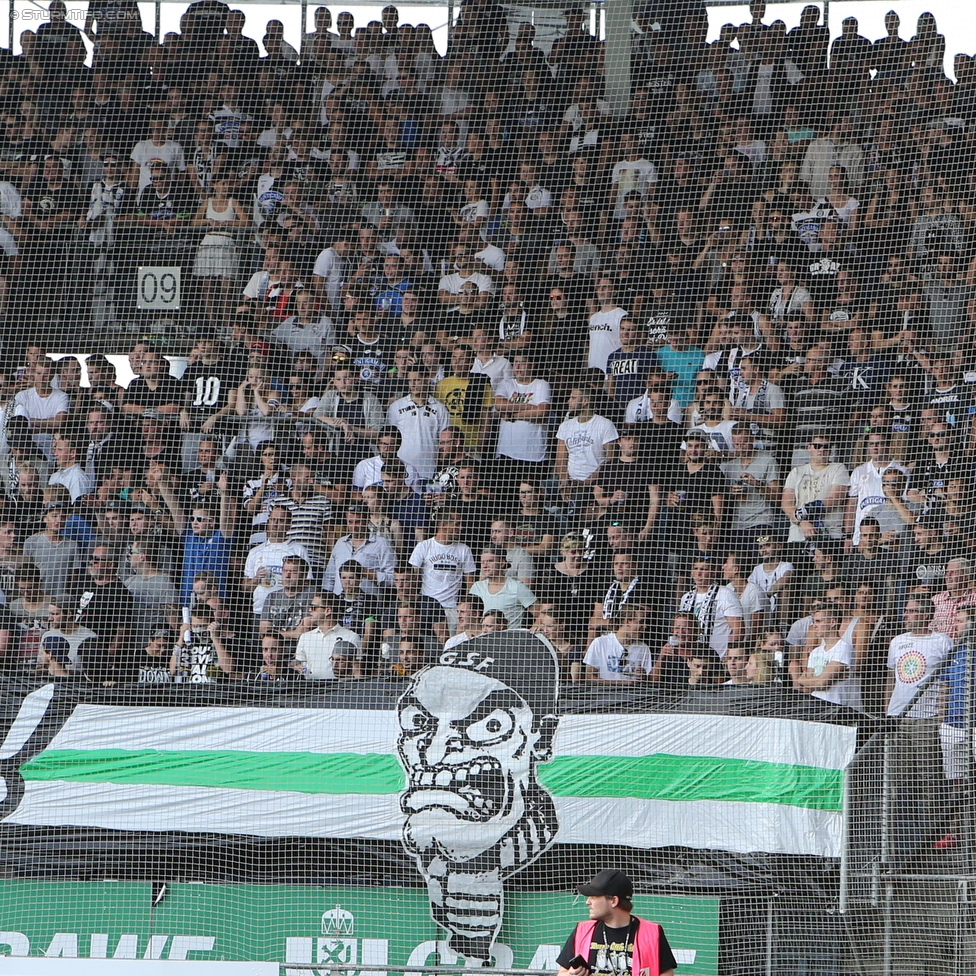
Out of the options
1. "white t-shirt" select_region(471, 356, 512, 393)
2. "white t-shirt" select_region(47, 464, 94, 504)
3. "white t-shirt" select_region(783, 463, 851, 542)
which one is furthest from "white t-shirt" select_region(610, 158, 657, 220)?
"white t-shirt" select_region(47, 464, 94, 504)

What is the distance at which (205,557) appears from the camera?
351 inches

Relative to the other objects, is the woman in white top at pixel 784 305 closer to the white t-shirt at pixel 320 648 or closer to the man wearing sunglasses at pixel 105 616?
the white t-shirt at pixel 320 648

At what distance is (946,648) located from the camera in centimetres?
746

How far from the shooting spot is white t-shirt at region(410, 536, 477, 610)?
8.59 metres

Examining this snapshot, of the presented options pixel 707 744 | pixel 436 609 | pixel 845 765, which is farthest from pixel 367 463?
pixel 845 765

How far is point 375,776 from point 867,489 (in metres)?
3.13

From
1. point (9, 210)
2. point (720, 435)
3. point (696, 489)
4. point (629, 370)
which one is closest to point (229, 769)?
point (696, 489)

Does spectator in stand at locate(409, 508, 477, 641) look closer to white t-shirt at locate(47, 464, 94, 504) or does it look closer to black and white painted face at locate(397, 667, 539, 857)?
black and white painted face at locate(397, 667, 539, 857)

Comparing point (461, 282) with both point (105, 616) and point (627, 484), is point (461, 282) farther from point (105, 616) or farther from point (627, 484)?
point (105, 616)

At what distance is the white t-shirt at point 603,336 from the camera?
9711mm

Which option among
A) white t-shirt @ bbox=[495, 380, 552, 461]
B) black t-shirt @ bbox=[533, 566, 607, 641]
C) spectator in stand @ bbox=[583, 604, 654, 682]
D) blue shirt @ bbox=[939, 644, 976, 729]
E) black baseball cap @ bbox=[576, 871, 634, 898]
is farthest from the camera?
white t-shirt @ bbox=[495, 380, 552, 461]

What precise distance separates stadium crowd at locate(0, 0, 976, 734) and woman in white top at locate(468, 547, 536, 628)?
0.08 ft

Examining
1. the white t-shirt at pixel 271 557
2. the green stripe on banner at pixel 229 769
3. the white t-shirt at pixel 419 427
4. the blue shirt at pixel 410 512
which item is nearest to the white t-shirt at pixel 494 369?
the white t-shirt at pixel 419 427

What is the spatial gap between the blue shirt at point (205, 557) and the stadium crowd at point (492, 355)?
0.06 feet
